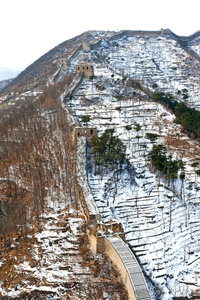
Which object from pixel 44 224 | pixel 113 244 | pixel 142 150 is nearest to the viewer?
pixel 113 244

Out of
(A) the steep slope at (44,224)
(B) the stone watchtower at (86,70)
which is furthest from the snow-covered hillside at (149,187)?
(A) the steep slope at (44,224)

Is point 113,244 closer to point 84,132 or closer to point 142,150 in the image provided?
point 142,150

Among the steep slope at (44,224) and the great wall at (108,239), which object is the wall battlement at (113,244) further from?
the steep slope at (44,224)

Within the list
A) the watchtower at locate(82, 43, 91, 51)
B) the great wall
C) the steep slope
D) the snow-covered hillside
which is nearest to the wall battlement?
the great wall

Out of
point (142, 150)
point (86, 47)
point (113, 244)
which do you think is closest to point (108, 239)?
point (113, 244)

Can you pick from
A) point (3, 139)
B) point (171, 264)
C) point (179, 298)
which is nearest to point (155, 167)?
point (171, 264)

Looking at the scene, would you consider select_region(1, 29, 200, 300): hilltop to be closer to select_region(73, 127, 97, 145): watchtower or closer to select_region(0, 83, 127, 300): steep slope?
select_region(0, 83, 127, 300): steep slope

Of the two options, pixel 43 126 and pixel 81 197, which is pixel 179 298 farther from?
pixel 43 126
